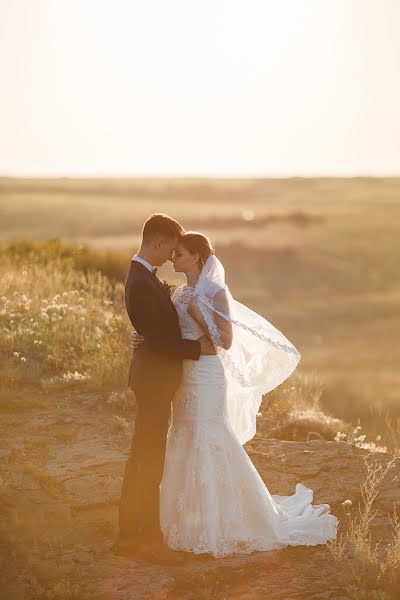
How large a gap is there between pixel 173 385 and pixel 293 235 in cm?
7103

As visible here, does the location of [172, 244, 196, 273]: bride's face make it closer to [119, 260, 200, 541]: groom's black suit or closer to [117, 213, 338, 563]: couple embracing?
[117, 213, 338, 563]: couple embracing

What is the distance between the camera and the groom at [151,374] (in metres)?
6.19

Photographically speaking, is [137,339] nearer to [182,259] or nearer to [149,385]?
[149,385]

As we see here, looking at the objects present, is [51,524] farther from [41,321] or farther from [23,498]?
[41,321]

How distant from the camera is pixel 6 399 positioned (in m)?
9.91

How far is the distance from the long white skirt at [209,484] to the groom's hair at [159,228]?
1016mm

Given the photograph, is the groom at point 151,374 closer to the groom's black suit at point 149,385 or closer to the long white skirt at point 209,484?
the groom's black suit at point 149,385

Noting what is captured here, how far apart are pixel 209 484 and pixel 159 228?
1.96 metres

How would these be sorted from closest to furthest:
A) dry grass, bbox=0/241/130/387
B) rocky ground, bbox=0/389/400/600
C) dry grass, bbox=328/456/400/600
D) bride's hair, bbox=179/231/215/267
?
dry grass, bbox=328/456/400/600
rocky ground, bbox=0/389/400/600
bride's hair, bbox=179/231/215/267
dry grass, bbox=0/241/130/387

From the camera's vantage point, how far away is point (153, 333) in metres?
6.20

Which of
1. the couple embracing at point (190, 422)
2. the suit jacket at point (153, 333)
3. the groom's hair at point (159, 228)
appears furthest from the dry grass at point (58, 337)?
the groom's hair at point (159, 228)

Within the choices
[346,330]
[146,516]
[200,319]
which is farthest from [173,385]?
[346,330]

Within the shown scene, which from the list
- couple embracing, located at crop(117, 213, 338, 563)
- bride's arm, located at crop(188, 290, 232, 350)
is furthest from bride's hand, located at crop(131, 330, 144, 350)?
bride's arm, located at crop(188, 290, 232, 350)

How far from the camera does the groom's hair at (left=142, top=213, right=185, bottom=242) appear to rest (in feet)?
20.3
